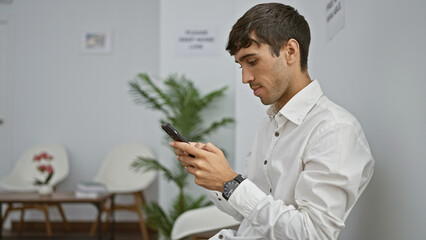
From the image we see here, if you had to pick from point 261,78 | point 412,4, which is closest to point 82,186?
point 261,78

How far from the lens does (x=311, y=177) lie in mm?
1105

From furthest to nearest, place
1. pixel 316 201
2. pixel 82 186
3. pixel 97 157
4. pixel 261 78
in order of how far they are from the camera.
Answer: pixel 97 157 < pixel 82 186 < pixel 261 78 < pixel 316 201

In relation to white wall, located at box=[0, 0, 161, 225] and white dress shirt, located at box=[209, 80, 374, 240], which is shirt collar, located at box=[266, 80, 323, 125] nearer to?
white dress shirt, located at box=[209, 80, 374, 240]

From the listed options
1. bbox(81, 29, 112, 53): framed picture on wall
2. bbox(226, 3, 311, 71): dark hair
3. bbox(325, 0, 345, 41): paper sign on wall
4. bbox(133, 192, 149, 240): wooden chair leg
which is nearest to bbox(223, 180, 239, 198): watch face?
bbox(226, 3, 311, 71): dark hair

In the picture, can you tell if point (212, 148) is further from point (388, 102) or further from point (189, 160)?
point (388, 102)

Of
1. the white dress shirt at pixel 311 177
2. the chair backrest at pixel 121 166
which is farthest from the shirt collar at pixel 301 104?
the chair backrest at pixel 121 166

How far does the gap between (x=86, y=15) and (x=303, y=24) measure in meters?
4.84

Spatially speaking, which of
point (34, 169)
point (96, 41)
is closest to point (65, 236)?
point (34, 169)

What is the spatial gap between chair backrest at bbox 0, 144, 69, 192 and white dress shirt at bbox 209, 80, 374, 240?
14.6 feet

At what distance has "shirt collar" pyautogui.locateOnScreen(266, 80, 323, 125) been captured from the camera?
1.32 metres

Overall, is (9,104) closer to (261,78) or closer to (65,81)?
(65,81)

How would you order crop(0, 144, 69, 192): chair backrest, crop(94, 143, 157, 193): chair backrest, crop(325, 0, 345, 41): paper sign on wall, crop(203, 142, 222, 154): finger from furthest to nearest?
1. crop(0, 144, 69, 192): chair backrest
2. crop(94, 143, 157, 193): chair backrest
3. crop(325, 0, 345, 41): paper sign on wall
4. crop(203, 142, 222, 154): finger

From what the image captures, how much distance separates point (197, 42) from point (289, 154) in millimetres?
3117

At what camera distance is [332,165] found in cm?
109
